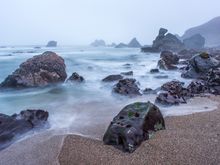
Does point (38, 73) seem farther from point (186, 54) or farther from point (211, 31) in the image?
point (211, 31)

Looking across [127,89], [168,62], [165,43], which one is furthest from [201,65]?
[165,43]

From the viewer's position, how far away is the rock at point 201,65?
22.0m

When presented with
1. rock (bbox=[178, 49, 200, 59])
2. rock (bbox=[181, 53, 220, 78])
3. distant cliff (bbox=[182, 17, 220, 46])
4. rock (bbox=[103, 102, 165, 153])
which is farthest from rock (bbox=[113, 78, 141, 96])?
distant cliff (bbox=[182, 17, 220, 46])

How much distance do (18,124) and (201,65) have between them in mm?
16972

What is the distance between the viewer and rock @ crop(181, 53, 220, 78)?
72.3ft

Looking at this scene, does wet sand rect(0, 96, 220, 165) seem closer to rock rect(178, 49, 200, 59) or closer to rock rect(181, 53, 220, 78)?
rock rect(181, 53, 220, 78)

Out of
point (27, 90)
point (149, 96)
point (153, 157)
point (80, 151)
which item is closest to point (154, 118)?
point (153, 157)

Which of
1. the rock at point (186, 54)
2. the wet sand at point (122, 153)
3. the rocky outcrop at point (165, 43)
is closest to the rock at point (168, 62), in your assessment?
the rock at point (186, 54)

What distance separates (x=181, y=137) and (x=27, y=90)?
42.0 ft

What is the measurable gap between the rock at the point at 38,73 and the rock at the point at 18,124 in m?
9.13

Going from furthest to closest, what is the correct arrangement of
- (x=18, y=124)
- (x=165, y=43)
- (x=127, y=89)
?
(x=165, y=43)
(x=127, y=89)
(x=18, y=124)

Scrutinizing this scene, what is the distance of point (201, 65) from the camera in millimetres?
22297

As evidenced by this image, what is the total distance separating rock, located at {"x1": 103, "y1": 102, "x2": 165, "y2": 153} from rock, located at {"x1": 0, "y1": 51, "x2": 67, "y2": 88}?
40.2ft

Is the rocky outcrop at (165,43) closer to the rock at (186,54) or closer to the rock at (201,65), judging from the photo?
the rock at (186,54)
